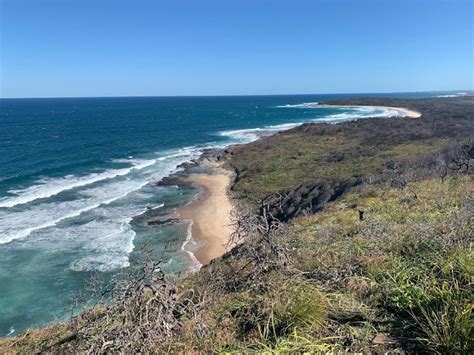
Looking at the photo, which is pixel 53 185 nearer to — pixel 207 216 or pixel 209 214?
pixel 209 214

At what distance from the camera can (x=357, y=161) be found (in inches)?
1690

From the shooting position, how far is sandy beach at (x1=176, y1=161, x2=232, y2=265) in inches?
1033

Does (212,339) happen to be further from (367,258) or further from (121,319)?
(367,258)

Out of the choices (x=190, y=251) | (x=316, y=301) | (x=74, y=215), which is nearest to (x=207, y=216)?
(x=190, y=251)

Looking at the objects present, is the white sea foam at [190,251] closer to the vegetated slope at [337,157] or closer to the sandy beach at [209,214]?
the sandy beach at [209,214]

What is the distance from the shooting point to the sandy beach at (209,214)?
26.2 meters

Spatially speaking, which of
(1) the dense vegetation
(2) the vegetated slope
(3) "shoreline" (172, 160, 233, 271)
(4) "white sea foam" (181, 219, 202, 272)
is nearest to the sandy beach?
(3) "shoreline" (172, 160, 233, 271)

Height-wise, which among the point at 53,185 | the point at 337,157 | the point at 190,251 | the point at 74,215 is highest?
the point at 337,157

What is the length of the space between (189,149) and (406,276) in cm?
6127

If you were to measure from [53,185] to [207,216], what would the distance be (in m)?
19.6

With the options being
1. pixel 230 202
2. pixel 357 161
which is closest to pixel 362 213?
pixel 230 202

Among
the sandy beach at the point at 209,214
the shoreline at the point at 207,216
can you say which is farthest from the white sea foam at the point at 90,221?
the sandy beach at the point at 209,214

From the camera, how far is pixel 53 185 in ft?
140

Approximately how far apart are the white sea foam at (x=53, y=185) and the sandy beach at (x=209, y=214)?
9.65 meters
